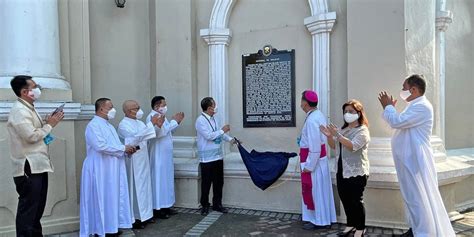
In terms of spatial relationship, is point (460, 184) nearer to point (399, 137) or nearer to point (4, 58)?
point (399, 137)

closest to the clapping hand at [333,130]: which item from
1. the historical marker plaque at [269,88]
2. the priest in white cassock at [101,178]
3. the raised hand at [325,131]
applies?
the raised hand at [325,131]

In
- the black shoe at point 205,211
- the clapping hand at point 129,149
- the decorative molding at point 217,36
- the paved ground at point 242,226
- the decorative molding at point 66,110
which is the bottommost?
the paved ground at point 242,226

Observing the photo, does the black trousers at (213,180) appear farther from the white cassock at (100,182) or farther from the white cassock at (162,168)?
the white cassock at (100,182)

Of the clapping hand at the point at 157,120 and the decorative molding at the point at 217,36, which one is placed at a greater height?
the decorative molding at the point at 217,36

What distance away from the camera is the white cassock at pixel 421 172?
13.3 ft

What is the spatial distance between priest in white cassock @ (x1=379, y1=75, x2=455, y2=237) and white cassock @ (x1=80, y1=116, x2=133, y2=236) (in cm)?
319

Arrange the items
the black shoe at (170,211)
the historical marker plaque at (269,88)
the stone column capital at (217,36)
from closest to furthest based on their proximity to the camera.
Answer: the black shoe at (170,211) → the historical marker plaque at (269,88) → the stone column capital at (217,36)

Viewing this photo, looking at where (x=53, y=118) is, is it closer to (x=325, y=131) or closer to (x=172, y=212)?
(x=172, y=212)

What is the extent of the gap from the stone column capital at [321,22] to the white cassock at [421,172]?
5.98ft

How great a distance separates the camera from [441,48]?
5707 millimetres

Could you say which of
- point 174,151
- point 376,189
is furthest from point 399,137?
point 174,151

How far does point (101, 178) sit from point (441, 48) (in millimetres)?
4958

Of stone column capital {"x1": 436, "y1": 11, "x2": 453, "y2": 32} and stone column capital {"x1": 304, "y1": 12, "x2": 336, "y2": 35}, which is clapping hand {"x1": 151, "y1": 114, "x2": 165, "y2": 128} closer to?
stone column capital {"x1": 304, "y1": 12, "x2": 336, "y2": 35}

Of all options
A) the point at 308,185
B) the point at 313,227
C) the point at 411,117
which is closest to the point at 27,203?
the point at 308,185
